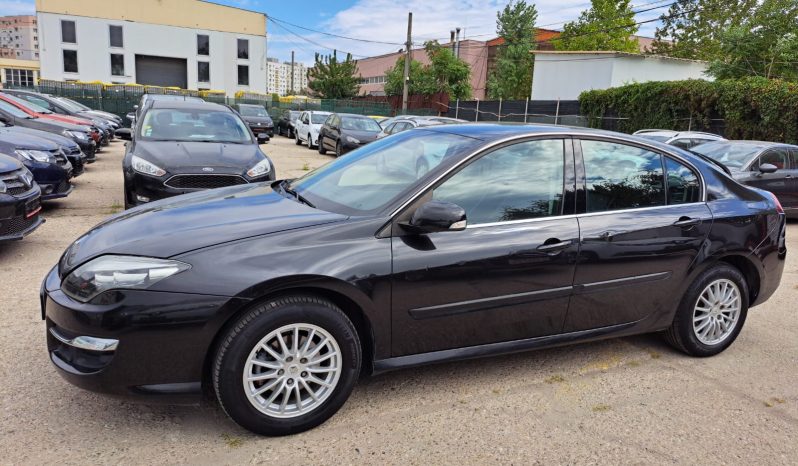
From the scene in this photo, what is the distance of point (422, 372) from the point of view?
3646mm

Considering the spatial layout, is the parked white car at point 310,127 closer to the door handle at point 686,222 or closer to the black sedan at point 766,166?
the black sedan at point 766,166

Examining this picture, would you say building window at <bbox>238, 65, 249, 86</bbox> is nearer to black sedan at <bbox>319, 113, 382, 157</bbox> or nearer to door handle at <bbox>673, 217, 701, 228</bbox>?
black sedan at <bbox>319, 113, 382, 157</bbox>

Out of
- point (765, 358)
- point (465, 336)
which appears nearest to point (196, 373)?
point (465, 336)

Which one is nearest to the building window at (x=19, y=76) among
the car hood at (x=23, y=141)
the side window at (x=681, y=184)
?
the car hood at (x=23, y=141)

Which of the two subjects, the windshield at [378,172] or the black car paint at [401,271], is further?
the windshield at [378,172]

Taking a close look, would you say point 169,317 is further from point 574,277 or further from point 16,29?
point 16,29

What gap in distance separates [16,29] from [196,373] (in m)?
186

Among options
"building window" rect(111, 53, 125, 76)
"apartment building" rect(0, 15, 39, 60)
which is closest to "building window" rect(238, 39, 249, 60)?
"building window" rect(111, 53, 125, 76)

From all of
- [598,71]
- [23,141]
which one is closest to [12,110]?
[23,141]

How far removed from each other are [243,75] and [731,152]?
58.5 meters

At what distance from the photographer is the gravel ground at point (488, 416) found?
2.74 meters

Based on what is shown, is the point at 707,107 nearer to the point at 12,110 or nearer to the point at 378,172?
the point at 378,172

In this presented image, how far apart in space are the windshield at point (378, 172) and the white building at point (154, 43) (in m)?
61.0

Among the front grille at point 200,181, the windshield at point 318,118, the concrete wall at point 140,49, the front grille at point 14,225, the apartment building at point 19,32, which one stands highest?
the apartment building at point 19,32
